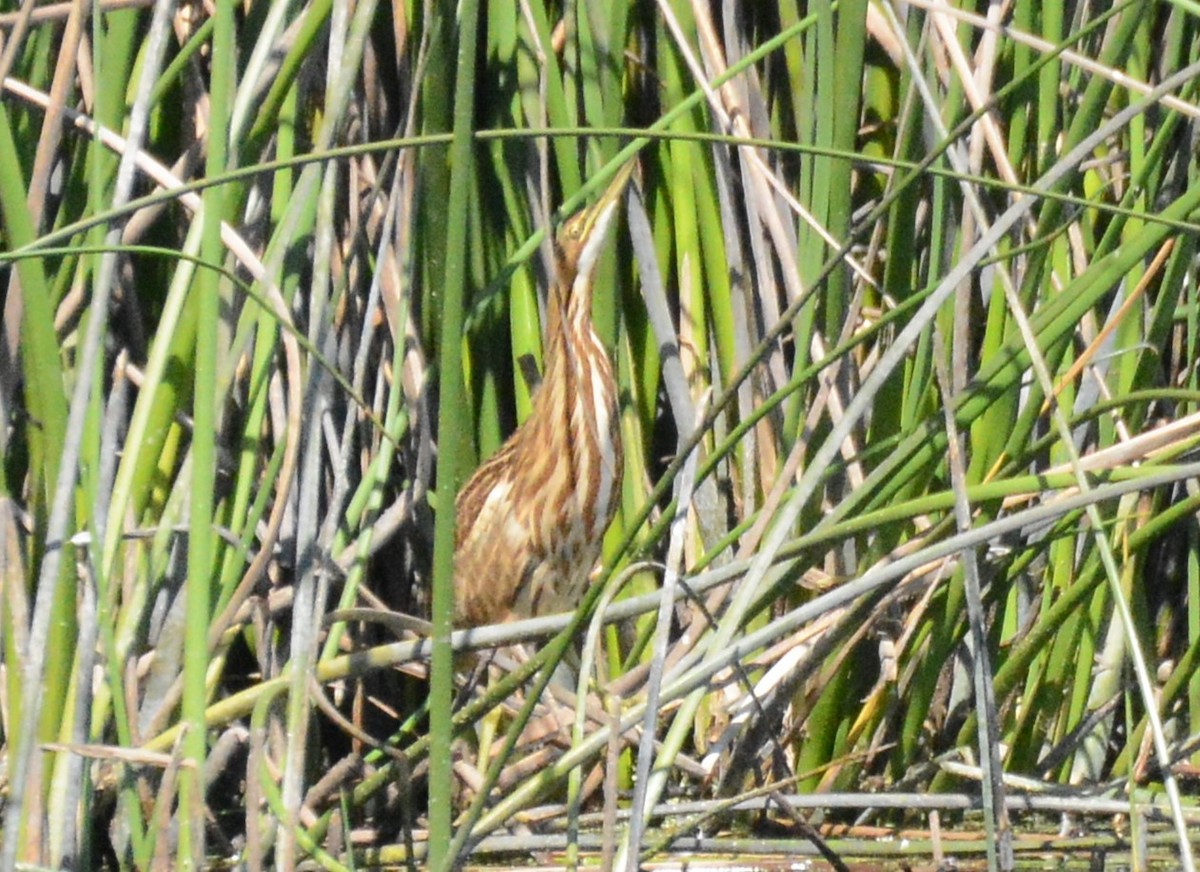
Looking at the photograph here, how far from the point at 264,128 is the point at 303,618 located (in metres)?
0.45

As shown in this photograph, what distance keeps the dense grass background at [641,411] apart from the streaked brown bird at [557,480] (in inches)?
1.6

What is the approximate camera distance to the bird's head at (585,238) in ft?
5.62

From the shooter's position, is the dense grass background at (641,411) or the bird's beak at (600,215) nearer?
the dense grass background at (641,411)

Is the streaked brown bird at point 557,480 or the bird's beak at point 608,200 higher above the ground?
the bird's beak at point 608,200

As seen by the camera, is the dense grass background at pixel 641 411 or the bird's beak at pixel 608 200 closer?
the dense grass background at pixel 641 411

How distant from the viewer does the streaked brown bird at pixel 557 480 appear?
5.89 ft

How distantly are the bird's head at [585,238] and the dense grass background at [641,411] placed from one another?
31mm

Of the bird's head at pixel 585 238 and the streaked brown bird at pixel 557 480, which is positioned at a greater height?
the bird's head at pixel 585 238

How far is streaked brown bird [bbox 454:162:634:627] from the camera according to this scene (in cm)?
180

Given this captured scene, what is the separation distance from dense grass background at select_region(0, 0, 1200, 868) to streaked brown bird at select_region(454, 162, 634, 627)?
4cm

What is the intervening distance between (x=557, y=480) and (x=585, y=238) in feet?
1.04

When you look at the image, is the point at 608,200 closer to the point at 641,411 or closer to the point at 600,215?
the point at 600,215

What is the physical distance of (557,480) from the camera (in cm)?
192

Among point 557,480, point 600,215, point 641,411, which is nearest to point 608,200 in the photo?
point 600,215
